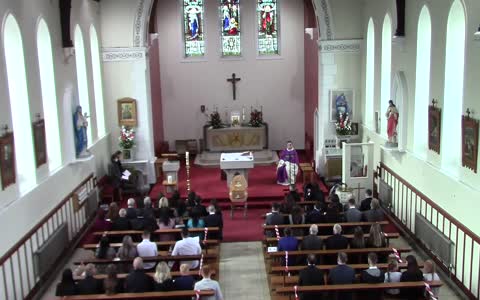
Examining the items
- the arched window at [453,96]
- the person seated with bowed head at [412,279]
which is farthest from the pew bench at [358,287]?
the arched window at [453,96]

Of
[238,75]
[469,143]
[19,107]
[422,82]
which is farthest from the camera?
[238,75]

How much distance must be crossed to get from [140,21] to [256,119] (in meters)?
6.50

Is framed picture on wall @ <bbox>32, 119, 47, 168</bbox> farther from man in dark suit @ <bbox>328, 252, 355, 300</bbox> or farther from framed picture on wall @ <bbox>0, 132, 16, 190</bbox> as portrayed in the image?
man in dark suit @ <bbox>328, 252, 355, 300</bbox>

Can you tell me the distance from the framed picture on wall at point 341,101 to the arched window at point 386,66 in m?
2.35

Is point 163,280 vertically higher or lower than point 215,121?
lower

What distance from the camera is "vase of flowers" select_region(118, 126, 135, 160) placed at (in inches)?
709

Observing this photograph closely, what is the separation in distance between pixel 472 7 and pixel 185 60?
14695mm

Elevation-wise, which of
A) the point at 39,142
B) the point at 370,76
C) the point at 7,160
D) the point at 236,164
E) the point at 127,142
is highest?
the point at 370,76

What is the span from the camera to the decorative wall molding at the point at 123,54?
59.1 ft

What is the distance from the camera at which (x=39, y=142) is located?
39.0ft

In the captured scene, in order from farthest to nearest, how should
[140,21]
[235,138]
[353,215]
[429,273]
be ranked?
[235,138] → [140,21] → [353,215] → [429,273]

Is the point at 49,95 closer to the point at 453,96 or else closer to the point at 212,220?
the point at 212,220

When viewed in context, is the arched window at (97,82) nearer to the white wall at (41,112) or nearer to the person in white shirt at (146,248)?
the white wall at (41,112)

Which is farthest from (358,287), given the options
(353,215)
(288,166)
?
(288,166)
